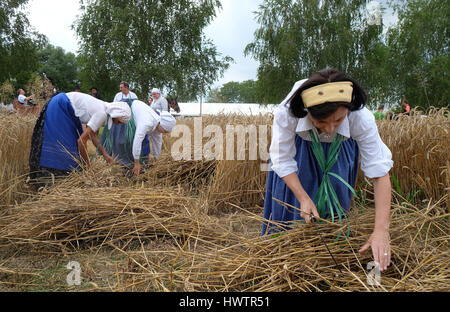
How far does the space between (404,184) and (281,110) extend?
1777 mm

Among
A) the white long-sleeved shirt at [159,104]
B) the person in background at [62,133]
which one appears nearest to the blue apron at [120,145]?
the person in background at [62,133]

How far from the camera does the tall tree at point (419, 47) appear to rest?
1405 cm

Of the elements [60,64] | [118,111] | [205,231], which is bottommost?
[205,231]

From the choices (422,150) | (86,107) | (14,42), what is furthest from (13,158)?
(14,42)

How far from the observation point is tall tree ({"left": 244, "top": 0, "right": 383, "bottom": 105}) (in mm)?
15414

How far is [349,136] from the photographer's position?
1.40 meters

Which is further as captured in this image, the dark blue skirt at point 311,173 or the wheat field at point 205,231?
the dark blue skirt at point 311,173

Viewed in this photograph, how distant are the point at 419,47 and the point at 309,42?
4727mm

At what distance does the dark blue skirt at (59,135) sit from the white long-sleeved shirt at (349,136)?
2.08m

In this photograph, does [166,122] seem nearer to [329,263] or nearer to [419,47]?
[329,263]

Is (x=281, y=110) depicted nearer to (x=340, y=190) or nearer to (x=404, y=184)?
(x=340, y=190)

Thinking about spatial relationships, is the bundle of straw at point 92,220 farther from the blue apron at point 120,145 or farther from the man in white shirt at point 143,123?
the blue apron at point 120,145

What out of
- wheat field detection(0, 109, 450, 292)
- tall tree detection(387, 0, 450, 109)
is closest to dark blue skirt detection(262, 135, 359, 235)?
wheat field detection(0, 109, 450, 292)
